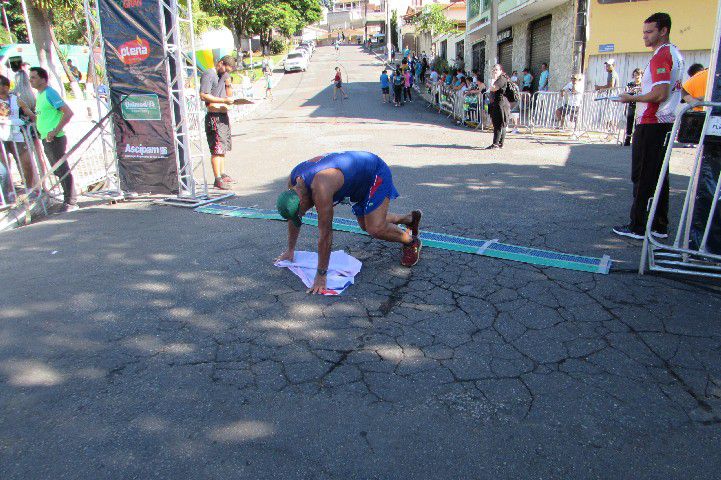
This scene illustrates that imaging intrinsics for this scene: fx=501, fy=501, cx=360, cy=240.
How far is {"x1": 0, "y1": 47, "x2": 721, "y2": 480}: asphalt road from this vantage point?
243 cm

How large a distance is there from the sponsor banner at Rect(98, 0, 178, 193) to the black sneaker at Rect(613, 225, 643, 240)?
5724 millimetres

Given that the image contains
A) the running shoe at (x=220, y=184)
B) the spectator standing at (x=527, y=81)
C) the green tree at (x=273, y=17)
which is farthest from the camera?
the green tree at (x=273, y=17)

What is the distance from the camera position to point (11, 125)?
7234mm

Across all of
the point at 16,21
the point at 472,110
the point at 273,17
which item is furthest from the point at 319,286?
the point at 16,21

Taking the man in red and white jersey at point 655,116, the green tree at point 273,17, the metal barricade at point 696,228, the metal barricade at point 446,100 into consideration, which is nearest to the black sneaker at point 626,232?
the man in red and white jersey at point 655,116

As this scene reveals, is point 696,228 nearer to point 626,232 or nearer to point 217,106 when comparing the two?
point 626,232

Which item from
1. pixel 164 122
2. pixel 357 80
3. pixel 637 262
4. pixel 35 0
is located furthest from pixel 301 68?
pixel 637 262

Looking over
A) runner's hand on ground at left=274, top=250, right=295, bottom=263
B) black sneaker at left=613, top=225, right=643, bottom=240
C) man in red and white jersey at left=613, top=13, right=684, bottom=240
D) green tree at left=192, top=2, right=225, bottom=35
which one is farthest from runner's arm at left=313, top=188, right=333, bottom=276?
green tree at left=192, top=2, right=225, bottom=35

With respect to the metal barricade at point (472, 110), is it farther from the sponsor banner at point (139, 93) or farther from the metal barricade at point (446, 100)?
the sponsor banner at point (139, 93)

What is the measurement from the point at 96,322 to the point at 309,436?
7.08 ft

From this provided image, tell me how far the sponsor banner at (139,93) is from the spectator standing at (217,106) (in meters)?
0.88

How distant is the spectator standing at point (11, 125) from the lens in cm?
722

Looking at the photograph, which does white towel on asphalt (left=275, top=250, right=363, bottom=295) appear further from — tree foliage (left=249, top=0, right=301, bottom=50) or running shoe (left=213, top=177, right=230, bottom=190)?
tree foliage (left=249, top=0, right=301, bottom=50)

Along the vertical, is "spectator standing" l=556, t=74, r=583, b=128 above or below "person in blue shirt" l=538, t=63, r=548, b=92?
below
